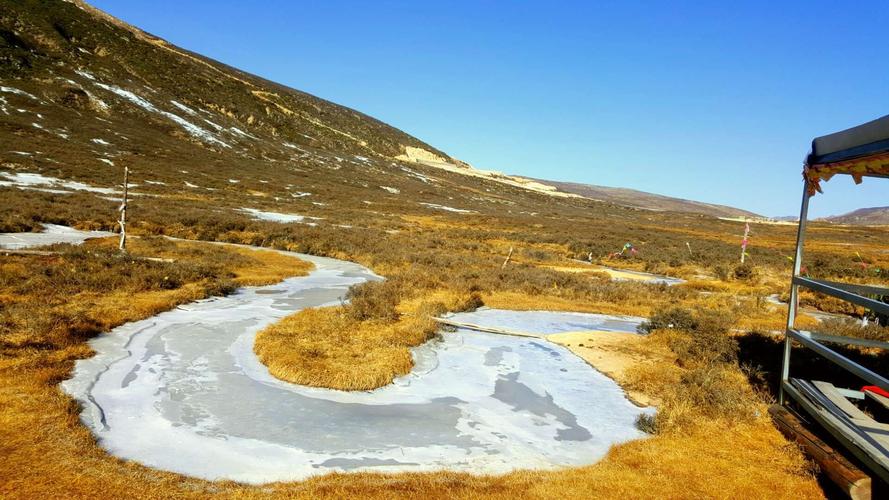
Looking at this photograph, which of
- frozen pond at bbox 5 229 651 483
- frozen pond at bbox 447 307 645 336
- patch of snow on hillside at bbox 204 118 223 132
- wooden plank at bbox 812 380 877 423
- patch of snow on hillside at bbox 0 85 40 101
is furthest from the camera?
patch of snow on hillside at bbox 204 118 223 132

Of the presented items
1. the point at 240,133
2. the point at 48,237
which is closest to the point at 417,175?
the point at 240,133

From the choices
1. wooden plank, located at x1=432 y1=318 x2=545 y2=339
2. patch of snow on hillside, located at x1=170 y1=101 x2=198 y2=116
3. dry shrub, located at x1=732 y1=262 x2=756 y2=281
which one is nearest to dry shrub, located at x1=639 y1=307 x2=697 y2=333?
wooden plank, located at x1=432 y1=318 x2=545 y2=339

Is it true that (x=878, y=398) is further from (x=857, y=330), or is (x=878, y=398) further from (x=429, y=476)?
(x=857, y=330)

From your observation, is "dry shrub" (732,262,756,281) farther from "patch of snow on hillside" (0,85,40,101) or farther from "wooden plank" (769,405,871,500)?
"patch of snow on hillside" (0,85,40,101)

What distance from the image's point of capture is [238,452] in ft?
20.2

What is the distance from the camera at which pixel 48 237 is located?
22141mm

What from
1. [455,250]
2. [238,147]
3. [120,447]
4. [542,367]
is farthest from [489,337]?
[238,147]

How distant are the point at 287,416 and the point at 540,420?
3.72m

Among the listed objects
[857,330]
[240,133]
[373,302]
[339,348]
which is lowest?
[339,348]

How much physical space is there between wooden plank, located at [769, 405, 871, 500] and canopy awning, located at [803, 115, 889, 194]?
10.5 feet

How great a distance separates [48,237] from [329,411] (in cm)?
2129

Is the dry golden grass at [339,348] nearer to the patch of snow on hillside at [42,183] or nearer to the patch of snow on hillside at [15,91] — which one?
the patch of snow on hillside at [42,183]

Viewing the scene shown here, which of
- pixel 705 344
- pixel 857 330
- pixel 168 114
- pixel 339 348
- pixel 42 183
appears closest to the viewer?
pixel 339 348

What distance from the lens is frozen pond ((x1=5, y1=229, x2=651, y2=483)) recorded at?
6.18 meters
